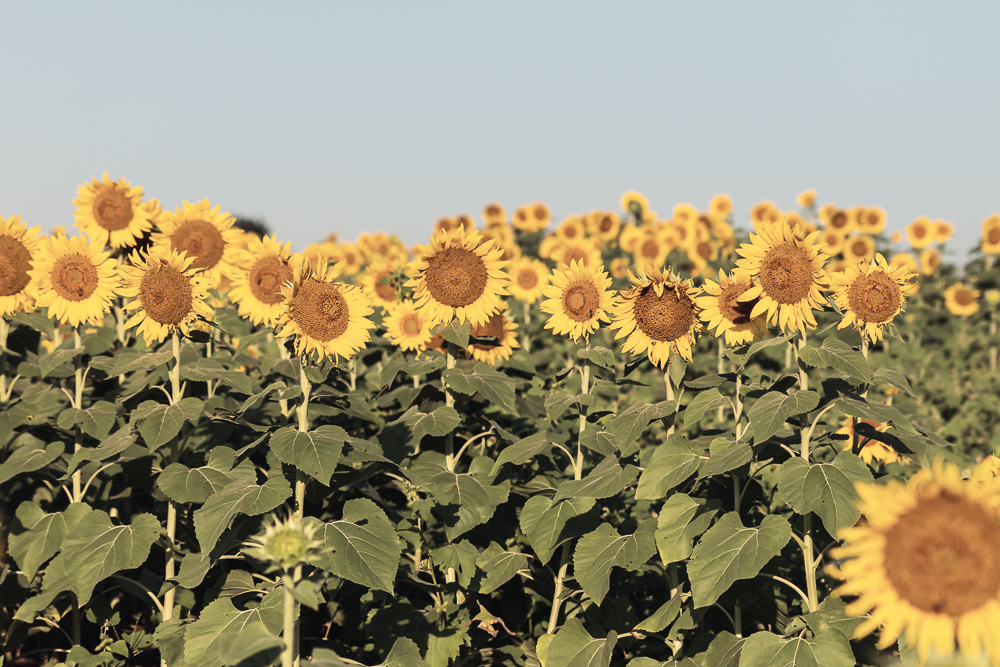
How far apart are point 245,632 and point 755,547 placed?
2.03 metres

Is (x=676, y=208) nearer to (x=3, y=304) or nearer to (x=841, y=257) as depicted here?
(x=841, y=257)

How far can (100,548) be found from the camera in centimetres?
399

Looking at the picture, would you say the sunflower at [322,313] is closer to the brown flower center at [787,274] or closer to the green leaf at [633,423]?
the green leaf at [633,423]

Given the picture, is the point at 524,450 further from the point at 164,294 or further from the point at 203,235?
the point at 203,235

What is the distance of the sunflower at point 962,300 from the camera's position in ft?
48.1

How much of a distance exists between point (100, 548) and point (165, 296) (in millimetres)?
1320

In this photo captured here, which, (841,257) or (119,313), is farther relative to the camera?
(841,257)

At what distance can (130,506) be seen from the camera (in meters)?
5.11

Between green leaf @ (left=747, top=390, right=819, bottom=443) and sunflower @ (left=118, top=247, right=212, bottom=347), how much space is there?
291 centimetres

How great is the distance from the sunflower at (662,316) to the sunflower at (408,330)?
1.75m

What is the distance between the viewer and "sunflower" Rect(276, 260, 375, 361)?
3.87 meters

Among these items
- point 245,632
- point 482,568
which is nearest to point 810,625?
point 482,568

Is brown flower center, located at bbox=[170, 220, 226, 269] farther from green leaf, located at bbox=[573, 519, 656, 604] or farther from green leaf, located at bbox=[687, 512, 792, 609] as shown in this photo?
green leaf, located at bbox=[687, 512, 792, 609]

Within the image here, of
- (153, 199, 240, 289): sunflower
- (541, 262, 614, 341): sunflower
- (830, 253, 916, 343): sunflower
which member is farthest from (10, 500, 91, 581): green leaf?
(830, 253, 916, 343): sunflower
